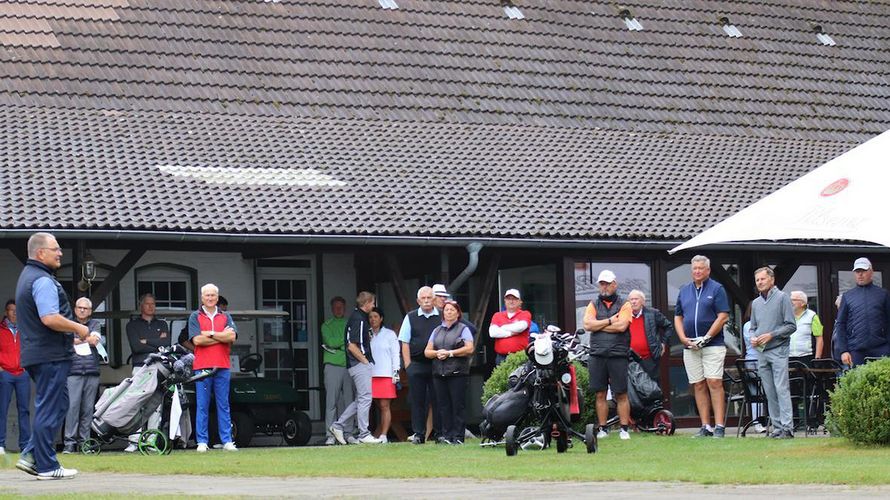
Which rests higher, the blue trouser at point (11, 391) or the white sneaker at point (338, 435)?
the blue trouser at point (11, 391)

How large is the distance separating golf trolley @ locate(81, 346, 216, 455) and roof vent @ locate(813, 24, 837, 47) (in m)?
16.1

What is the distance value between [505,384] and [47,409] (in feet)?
22.4

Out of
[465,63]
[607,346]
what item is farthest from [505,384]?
[465,63]

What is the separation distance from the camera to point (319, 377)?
23.5 m

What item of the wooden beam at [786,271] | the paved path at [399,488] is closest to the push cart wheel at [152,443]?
the paved path at [399,488]

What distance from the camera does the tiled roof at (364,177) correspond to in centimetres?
2041

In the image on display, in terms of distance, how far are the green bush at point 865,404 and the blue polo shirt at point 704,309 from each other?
276 cm

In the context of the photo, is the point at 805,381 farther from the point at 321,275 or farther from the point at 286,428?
the point at 321,275

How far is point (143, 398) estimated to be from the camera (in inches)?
688

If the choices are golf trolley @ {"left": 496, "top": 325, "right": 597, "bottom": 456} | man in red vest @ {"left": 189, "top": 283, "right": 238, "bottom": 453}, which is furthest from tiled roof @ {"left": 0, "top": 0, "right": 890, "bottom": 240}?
golf trolley @ {"left": 496, "top": 325, "right": 597, "bottom": 456}

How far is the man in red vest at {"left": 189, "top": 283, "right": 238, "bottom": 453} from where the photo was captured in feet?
57.9

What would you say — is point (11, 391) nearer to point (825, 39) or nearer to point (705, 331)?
point (705, 331)

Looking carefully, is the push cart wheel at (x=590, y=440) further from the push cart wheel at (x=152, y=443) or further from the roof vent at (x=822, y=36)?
the roof vent at (x=822, y=36)

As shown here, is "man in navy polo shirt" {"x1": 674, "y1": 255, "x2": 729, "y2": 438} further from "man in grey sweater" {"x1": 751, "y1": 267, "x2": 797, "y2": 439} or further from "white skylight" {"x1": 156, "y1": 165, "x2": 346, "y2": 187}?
"white skylight" {"x1": 156, "y1": 165, "x2": 346, "y2": 187}
